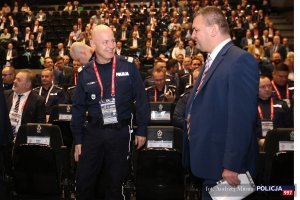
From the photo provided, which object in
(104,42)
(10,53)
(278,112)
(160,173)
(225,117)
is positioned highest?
(104,42)

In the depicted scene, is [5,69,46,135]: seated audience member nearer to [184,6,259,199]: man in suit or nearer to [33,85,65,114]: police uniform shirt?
[33,85,65,114]: police uniform shirt

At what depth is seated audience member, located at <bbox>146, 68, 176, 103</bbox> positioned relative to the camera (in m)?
6.61

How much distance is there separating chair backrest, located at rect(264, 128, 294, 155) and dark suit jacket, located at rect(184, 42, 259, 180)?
5.54 ft

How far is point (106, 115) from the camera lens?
10.7 ft

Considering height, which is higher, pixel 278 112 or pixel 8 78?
pixel 8 78

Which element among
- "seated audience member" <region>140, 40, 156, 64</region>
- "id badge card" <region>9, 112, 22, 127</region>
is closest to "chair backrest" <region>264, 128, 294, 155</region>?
"id badge card" <region>9, 112, 22, 127</region>

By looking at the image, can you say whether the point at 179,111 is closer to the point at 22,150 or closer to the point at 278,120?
the point at 278,120

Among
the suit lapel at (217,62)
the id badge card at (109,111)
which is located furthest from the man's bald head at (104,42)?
the suit lapel at (217,62)

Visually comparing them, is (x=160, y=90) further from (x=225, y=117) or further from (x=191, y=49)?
(x=191, y=49)

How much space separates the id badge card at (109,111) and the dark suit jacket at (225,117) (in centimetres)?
100

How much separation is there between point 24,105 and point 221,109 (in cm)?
335

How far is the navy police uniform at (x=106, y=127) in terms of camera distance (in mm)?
3270

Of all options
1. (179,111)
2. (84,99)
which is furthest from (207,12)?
(179,111)

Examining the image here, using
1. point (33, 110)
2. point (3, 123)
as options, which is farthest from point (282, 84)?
point (3, 123)
